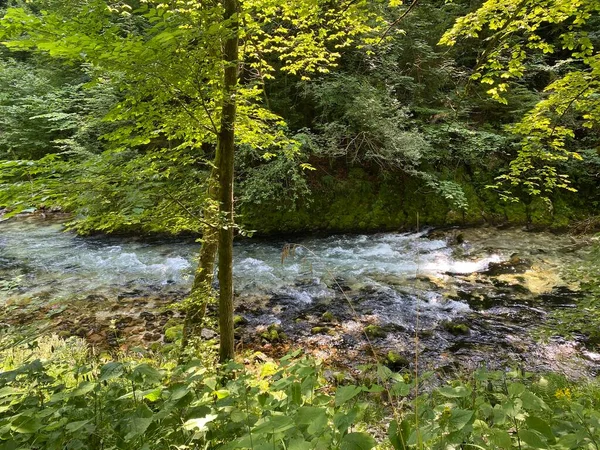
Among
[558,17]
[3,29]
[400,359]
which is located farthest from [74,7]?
[400,359]

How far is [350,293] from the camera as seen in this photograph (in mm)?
7434

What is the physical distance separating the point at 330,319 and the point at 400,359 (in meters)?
1.69

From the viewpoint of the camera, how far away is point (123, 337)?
5941mm

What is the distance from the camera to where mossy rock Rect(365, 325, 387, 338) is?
5879mm

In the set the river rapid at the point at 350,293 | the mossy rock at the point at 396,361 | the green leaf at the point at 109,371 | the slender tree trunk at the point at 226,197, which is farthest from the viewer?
the river rapid at the point at 350,293

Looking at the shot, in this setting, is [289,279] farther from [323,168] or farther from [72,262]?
[72,262]

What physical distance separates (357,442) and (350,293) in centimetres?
627

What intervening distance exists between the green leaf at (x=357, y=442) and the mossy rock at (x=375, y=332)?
15.8 ft

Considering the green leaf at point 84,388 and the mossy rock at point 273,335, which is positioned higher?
the green leaf at point 84,388

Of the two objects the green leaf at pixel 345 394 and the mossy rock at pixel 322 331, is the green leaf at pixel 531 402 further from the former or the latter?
the mossy rock at pixel 322 331

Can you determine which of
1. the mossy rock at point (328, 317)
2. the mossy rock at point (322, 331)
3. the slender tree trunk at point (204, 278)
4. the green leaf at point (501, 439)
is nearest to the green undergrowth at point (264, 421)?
the green leaf at point (501, 439)

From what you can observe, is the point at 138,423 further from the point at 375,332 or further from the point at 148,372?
the point at 375,332

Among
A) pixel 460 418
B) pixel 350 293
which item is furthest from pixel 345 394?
pixel 350 293

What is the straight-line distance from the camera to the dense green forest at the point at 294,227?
5.66 feet
